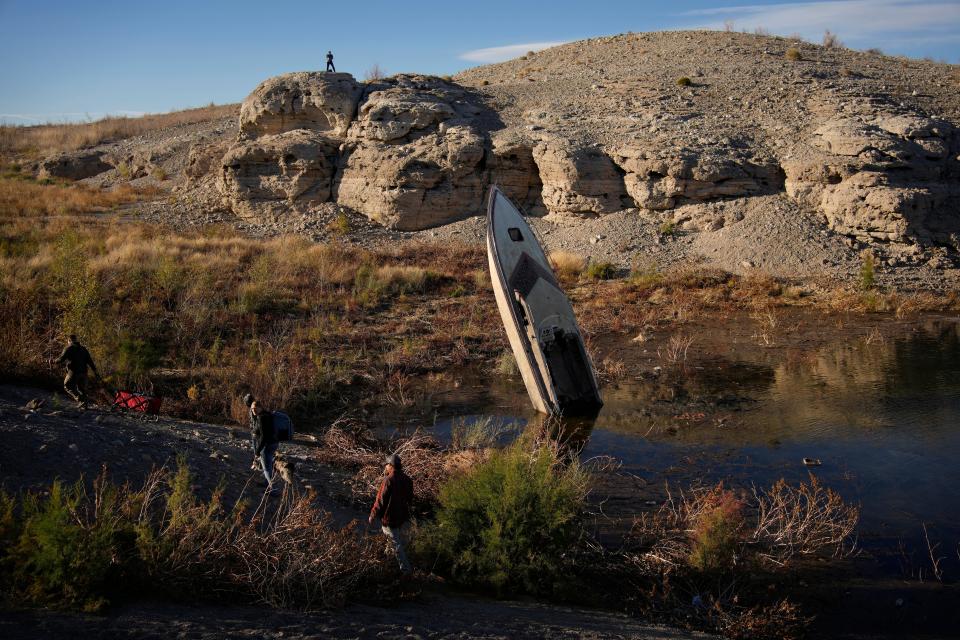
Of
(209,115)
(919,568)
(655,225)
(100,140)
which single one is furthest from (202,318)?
(209,115)

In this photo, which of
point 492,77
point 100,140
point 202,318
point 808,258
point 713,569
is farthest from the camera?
point 100,140

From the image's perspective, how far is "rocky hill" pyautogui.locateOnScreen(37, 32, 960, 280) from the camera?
22516 mm

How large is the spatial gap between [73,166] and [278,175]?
18072 mm

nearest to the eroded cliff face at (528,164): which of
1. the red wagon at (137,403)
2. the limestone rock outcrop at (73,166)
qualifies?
the limestone rock outcrop at (73,166)

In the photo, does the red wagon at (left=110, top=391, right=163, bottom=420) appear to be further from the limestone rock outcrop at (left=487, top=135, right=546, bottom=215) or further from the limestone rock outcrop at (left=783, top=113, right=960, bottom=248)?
the limestone rock outcrop at (left=783, top=113, right=960, bottom=248)

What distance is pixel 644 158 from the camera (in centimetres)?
2495

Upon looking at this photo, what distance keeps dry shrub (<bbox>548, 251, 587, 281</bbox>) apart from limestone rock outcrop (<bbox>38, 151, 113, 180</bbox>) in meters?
29.5

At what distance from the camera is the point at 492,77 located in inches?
1475

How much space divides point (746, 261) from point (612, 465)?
14611 millimetres

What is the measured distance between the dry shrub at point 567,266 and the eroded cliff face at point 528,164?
11.5 feet

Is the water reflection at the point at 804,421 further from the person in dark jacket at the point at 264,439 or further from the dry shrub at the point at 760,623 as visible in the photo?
the person in dark jacket at the point at 264,439

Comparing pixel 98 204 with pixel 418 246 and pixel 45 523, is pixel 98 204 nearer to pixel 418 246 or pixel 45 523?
pixel 418 246

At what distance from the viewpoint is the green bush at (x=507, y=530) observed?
6086 mm

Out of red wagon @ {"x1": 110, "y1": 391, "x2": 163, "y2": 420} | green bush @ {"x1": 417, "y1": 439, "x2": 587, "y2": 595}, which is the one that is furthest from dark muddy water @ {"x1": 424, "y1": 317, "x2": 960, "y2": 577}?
red wagon @ {"x1": 110, "y1": 391, "x2": 163, "y2": 420}
